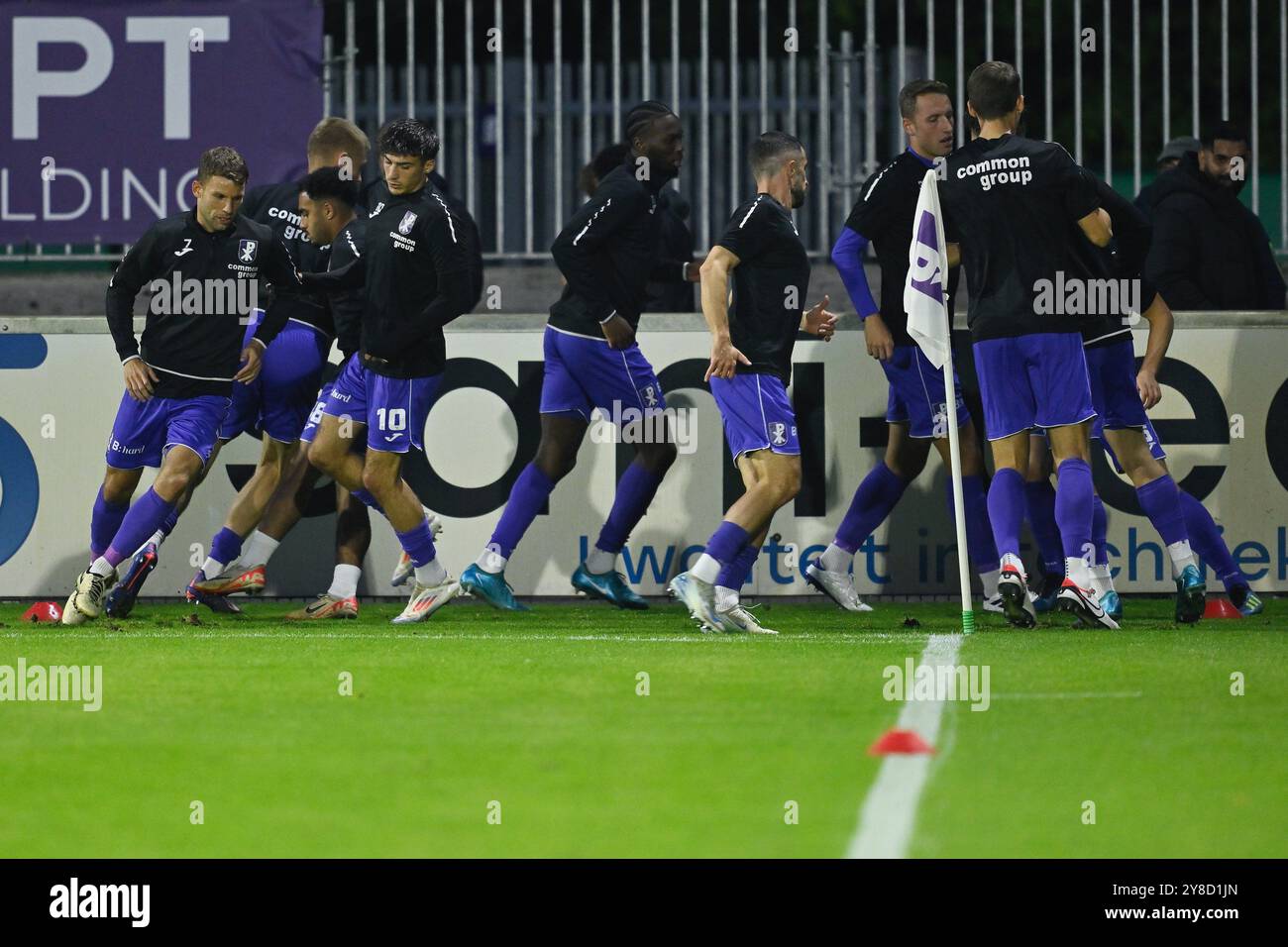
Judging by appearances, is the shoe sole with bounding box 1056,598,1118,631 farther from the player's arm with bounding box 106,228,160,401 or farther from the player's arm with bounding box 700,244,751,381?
the player's arm with bounding box 106,228,160,401

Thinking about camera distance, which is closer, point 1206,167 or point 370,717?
point 370,717

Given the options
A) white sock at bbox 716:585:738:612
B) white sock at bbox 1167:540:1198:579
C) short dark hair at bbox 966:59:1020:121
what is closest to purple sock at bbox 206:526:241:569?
white sock at bbox 716:585:738:612

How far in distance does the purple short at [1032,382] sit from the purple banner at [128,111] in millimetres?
5511

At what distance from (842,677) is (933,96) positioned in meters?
3.65

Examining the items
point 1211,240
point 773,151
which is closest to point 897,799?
point 773,151

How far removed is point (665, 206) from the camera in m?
11.6

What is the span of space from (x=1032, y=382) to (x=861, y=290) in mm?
1187

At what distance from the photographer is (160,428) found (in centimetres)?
1003

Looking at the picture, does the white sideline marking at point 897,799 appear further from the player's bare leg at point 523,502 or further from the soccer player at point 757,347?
the player's bare leg at point 523,502

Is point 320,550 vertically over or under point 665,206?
under
